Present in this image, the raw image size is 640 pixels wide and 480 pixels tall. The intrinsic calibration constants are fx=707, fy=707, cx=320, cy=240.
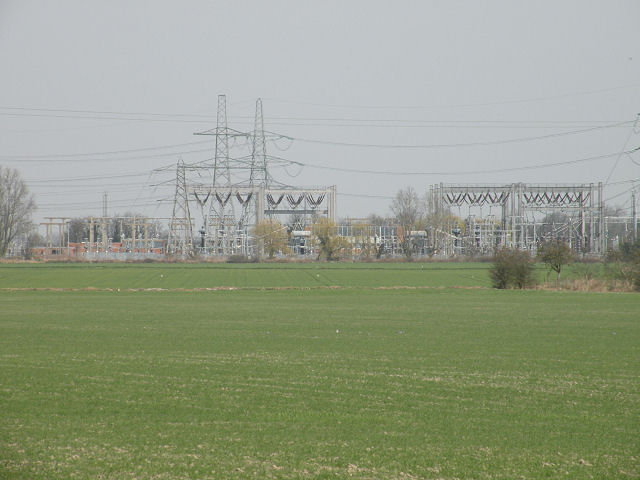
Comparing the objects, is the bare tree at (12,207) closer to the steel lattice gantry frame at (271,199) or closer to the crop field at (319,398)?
the steel lattice gantry frame at (271,199)

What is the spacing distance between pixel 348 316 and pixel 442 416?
52.9ft

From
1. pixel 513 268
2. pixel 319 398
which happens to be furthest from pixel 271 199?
pixel 319 398

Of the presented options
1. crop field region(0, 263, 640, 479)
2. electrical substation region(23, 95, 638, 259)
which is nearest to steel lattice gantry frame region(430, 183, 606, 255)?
electrical substation region(23, 95, 638, 259)

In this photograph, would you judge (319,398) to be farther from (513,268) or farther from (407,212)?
(407,212)

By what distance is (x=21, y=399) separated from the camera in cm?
1043

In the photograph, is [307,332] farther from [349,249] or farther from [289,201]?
[289,201]

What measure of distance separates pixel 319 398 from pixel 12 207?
9841 cm

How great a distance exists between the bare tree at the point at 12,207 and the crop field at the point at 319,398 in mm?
81928

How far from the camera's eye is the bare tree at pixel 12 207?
98.2 m

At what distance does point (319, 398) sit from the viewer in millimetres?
10625

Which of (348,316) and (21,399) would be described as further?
(348,316)

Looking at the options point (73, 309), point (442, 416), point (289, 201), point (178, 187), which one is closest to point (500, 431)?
point (442, 416)

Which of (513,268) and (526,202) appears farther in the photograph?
(526,202)

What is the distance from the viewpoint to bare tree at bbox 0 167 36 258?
98.2 metres
